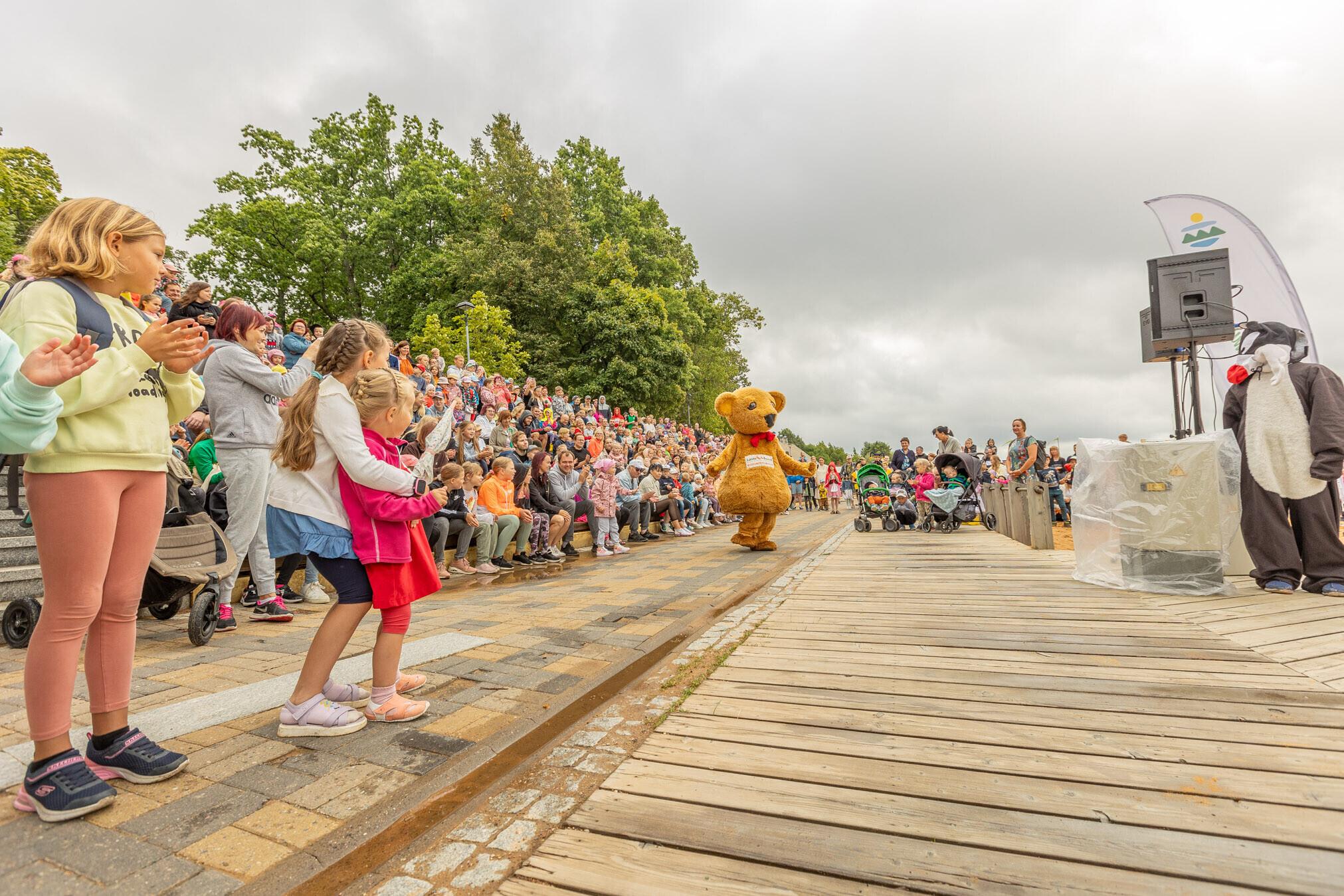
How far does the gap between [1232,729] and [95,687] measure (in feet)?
12.4

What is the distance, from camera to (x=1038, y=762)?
6.31 ft

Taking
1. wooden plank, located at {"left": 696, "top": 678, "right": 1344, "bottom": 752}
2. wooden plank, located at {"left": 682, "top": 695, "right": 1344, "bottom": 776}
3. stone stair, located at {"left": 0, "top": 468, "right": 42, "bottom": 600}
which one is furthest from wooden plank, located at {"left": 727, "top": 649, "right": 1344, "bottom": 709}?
stone stair, located at {"left": 0, "top": 468, "right": 42, "bottom": 600}

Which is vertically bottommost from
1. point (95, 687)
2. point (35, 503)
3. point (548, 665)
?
point (548, 665)

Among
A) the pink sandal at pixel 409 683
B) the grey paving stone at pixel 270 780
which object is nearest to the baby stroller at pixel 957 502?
the pink sandal at pixel 409 683

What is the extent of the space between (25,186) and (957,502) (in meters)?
32.7

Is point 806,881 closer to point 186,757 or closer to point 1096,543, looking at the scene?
point 186,757

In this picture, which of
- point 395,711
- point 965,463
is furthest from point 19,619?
point 965,463

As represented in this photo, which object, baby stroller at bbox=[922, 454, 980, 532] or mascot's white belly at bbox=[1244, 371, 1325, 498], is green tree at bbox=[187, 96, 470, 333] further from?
mascot's white belly at bbox=[1244, 371, 1325, 498]

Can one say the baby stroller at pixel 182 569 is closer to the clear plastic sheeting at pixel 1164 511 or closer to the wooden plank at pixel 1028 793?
the wooden plank at pixel 1028 793

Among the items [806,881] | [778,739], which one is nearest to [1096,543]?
[778,739]

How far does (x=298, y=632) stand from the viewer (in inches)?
166

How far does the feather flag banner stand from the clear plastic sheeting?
219 inches

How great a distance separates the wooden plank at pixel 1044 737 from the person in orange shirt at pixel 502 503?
5819 mm

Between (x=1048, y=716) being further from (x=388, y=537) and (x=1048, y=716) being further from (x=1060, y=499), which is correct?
(x=1060, y=499)
